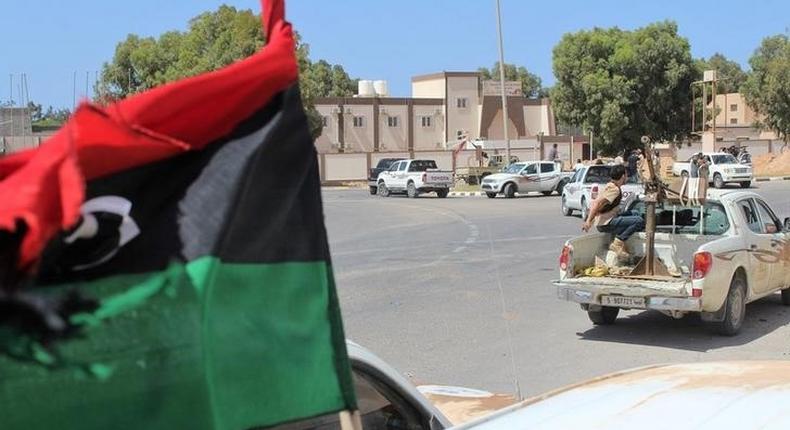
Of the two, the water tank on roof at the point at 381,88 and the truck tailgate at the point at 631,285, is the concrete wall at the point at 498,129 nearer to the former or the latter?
the water tank on roof at the point at 381,88

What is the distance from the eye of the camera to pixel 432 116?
79875 mm

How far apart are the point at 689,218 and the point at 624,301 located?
1700mm

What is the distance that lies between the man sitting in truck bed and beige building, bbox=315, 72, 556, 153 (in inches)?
2513

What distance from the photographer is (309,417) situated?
4.93ft

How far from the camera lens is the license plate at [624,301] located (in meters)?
9.68

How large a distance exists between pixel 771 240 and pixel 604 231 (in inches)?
79.4

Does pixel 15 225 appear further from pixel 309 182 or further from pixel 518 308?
pixel 518 308

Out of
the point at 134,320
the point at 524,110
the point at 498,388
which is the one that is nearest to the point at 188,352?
the point at 134,320

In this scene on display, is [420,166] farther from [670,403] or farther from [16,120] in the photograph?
[670,403]

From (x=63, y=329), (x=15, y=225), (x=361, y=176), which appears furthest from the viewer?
(x=361, y=176)

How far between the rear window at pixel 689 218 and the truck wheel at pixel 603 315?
4.15ft

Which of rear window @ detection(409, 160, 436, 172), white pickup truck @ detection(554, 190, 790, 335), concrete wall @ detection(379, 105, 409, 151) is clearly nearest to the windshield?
rear window @ detection(409, 160, 436, 172)

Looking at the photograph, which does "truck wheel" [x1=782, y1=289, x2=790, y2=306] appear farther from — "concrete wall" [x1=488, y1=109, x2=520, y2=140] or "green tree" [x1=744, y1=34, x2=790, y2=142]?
"concrete wall" [x1=488, y1=109, x2=520, y2=140]

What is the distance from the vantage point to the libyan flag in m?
1.21
